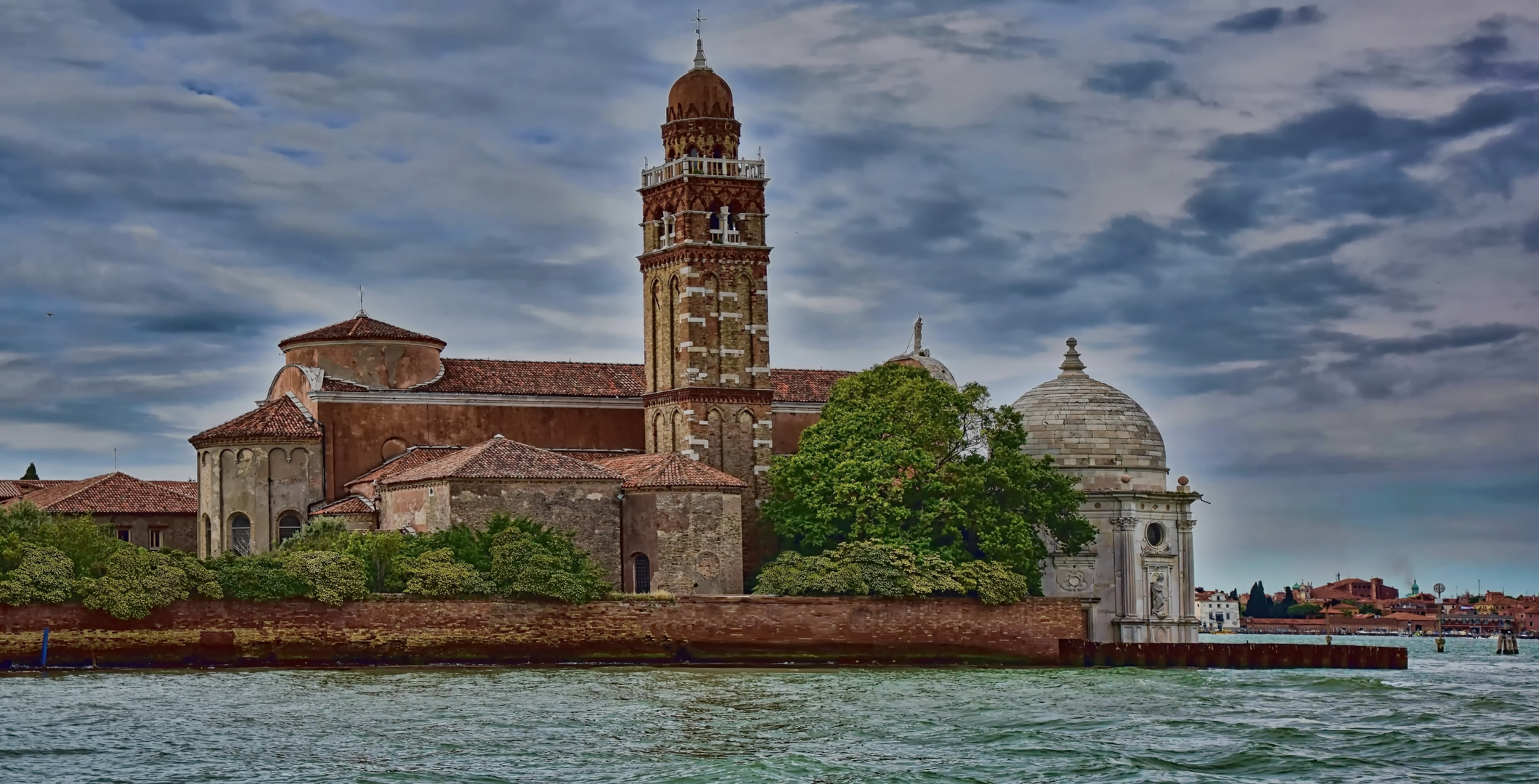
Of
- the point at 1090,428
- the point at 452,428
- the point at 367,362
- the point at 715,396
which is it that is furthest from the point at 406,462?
the point at 1090,428

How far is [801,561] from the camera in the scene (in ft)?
175

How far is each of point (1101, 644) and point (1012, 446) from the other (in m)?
5.48

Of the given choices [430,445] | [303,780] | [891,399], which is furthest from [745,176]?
[303,780]

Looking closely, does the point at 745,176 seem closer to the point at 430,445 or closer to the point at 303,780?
the point at 430,445

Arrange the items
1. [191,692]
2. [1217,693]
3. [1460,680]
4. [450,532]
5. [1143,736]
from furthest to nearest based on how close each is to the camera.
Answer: [1460,680]
[450,532]
[1217,693]
[191,692]
[1143,736]

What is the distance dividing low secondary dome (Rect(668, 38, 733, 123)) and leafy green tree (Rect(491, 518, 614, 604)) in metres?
13.4

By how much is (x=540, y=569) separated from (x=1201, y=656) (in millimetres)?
16621

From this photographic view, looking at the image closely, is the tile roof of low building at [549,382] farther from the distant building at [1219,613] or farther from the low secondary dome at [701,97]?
the distant building at [1219,613]

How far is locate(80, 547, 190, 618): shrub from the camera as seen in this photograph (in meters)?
45.1

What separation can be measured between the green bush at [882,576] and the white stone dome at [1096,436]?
242 inches

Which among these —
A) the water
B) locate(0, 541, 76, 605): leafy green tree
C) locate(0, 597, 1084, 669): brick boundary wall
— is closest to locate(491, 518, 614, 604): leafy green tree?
locate(0, 597, 1084, 669): brick boundary wall

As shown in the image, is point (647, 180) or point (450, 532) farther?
point (647, 180)

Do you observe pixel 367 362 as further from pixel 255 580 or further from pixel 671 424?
pixel 255 580

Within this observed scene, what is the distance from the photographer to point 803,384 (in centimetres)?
6319
